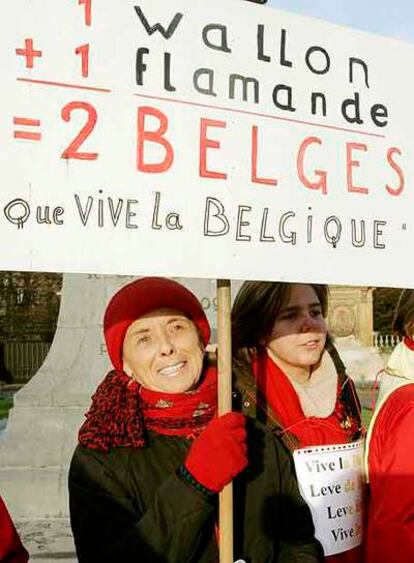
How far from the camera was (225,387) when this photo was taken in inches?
86.8

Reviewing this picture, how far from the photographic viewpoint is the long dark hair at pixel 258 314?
2674 mm

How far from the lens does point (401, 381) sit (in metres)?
2.69

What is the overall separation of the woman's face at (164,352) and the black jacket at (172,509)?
145mm

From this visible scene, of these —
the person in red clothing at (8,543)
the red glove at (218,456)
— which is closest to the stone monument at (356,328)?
the red glove at (218,456)

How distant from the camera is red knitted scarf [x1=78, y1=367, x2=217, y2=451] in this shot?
87.9 inches

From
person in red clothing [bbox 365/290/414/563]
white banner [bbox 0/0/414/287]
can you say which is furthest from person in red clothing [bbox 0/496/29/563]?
person in red clothing [bbox 365/290/414/563]

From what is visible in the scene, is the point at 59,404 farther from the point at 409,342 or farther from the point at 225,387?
the point at 225,387

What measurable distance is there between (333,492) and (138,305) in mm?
752

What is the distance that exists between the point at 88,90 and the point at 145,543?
105 centimetres

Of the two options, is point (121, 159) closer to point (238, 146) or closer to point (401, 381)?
point (238, 146)

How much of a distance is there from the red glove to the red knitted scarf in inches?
5.5

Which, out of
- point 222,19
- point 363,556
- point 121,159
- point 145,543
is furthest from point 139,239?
point 363,556

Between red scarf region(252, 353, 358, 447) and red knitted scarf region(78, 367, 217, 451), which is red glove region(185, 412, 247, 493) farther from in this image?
red scarf region(252, 353, 358, 447)

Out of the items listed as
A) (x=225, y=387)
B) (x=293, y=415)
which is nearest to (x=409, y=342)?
(x=293, y=415)
